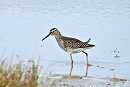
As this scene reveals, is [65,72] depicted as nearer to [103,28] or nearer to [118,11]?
[103,28]

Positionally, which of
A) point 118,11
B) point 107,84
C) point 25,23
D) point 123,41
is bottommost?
point 107,84

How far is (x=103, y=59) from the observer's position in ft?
40.0

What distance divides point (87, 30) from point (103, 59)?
393 cm

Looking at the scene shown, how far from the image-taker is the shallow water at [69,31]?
11.5 m

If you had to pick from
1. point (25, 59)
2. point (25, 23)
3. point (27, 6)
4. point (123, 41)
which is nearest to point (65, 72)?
point (25, 59)

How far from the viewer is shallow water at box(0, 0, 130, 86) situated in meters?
11.5

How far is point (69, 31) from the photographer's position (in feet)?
51.9

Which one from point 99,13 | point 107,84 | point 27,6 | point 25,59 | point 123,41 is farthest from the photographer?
point 27,6

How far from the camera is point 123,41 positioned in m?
14.2

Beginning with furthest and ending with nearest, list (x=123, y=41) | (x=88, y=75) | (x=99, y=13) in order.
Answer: (x=99, y=13), (x=123, y=41), (x=88, y=75)

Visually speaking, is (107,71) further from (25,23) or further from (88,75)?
(25,23)

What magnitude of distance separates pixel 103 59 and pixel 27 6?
10.6m

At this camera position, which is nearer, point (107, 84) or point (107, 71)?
point (107, 84)

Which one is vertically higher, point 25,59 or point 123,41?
point 123,41
